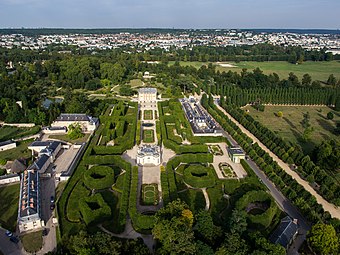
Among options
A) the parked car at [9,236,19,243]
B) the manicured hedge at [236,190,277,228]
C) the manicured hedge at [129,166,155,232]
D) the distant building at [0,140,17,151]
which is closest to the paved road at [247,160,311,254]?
the manicured hedge at [236,190,277,228]

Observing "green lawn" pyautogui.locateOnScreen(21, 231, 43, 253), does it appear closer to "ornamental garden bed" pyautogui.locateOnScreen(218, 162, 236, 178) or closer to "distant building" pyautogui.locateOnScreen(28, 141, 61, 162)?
"distant building" pyautogui.locateOnScreen(28, 141, 61, 162)

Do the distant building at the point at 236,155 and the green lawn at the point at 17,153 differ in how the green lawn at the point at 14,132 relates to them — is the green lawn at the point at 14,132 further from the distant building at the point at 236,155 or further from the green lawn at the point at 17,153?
the distant building at the point at 236,155

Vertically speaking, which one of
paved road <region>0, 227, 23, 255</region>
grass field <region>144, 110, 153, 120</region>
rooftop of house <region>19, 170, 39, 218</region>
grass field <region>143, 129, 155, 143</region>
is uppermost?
rooftop of house <region>19, 170, 39, 218</region>

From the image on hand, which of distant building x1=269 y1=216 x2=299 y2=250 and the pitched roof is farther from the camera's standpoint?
the pitched roof

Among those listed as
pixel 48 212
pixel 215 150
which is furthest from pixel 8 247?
pixel 215 150

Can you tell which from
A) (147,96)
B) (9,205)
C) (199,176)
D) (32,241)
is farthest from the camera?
(147,96)

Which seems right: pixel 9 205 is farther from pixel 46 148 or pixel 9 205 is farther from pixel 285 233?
pixel 285 233
